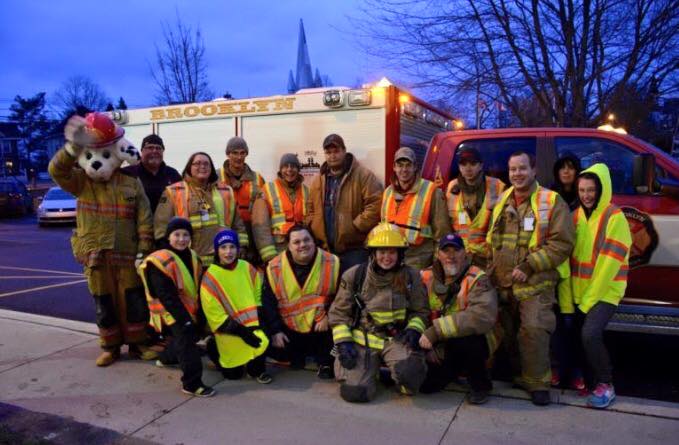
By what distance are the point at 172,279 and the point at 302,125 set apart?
2.28 m

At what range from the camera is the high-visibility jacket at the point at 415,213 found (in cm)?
423

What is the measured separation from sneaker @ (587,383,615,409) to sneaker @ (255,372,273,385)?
7.22 ft

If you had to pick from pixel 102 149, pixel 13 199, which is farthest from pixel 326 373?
pixel 13 199

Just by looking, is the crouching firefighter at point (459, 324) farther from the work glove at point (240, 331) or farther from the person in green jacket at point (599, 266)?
the work glove at point (240, 331)

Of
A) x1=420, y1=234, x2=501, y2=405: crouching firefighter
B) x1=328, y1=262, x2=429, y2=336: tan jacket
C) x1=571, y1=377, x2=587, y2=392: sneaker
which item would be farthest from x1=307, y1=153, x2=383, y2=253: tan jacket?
x1=571, y1=377, x2=587, y2=392: sneaker

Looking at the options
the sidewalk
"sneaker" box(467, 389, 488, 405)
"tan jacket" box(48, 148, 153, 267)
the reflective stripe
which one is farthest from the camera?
"tan jacket" box(48, 148, 153, 267)

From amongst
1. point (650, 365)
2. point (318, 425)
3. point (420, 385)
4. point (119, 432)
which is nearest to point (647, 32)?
point (650, 365)

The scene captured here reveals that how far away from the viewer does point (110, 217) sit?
438 cm

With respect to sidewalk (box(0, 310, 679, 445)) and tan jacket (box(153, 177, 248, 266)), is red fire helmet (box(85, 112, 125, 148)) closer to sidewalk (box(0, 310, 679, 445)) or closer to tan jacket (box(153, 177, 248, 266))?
tan jacket (box(153, 177, 248, 266))

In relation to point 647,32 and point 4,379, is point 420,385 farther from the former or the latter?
point 647,32

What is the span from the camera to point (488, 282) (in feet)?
12.0

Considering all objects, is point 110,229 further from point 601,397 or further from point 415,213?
point 601,397

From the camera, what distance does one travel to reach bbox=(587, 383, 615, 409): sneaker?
11.5 feet

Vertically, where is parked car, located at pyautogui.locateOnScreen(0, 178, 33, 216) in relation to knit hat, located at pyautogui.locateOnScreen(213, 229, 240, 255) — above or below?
above
